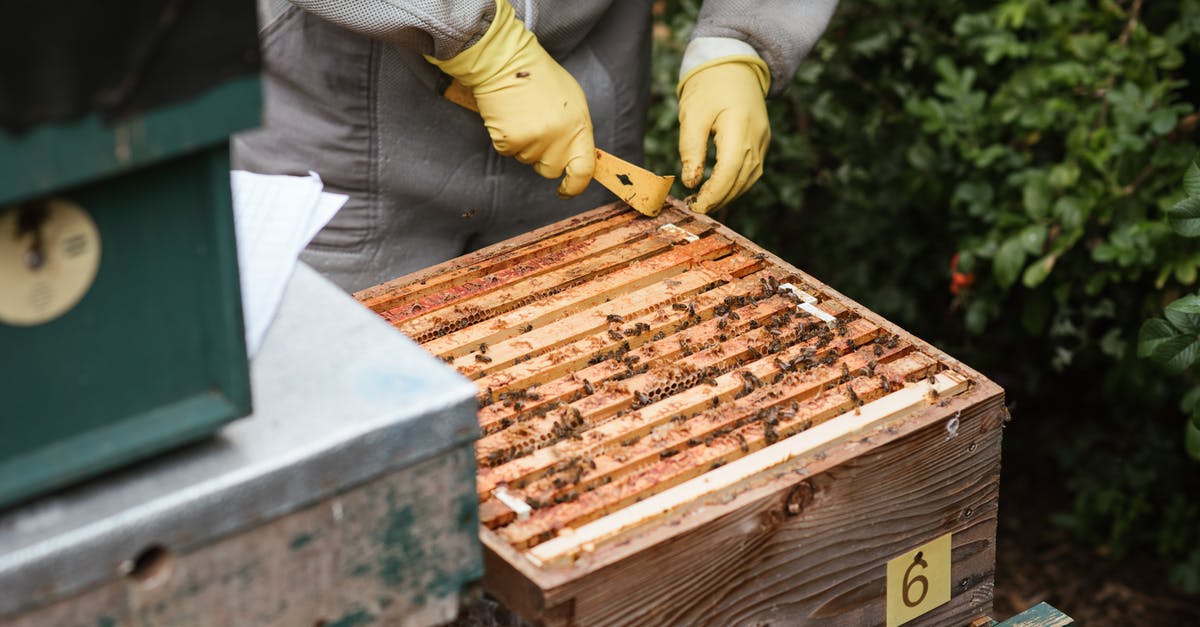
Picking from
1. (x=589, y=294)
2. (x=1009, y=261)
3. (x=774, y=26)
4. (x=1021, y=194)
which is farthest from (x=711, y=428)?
(x=1021, y=194)

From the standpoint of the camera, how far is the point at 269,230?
1.46 meters

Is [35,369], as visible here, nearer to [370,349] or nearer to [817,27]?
[370,349]

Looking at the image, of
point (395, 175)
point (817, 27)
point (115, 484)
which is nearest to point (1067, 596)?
point (817, 27)

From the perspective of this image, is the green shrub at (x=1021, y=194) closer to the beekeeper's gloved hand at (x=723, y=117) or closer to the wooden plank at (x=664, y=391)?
the beekeeper's gloved hand at (x=723, y=117)

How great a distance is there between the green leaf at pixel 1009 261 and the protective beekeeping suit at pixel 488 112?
575 mm

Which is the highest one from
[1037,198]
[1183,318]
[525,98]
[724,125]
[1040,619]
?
[525,98]

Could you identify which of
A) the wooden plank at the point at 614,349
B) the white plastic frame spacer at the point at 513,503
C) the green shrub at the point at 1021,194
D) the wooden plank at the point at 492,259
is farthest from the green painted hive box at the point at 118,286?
the green shrub at the point at 1021,194

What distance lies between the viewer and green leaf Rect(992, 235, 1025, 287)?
2.80 meters

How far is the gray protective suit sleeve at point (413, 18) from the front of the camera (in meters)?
2.14

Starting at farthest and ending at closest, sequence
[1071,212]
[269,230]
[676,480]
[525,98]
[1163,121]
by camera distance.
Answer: [1071,212]
[1163,121]
[525,98]
[676,480]
[269,230]

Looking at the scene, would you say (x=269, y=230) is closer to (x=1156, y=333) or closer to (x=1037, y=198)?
Answer: (x=1156, y=333)

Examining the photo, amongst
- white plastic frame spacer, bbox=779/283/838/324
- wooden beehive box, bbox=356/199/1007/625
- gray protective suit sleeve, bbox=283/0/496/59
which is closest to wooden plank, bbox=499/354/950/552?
wooden beehive box, bbox=356/199/1007/625

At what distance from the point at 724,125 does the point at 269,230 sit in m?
1.22

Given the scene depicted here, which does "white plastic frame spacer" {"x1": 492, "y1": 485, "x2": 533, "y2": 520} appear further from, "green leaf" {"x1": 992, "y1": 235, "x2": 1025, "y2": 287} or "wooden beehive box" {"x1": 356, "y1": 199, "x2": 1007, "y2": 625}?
"green leaf" {"x1": 992, "y1": 235, "x2": 1025, "y2": 287}
